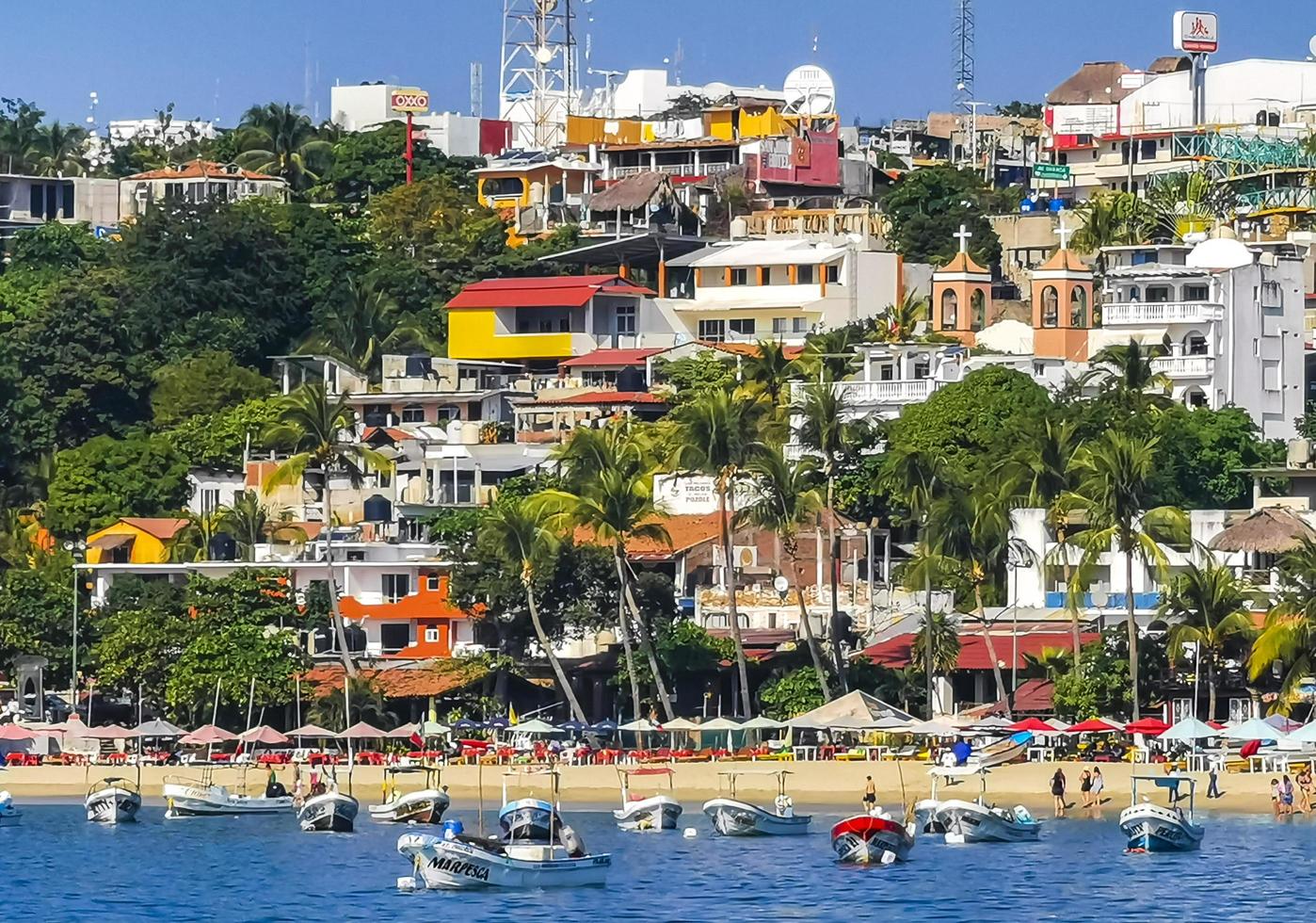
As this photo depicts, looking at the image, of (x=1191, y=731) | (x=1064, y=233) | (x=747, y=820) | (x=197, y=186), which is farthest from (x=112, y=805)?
(x=197, y=186)

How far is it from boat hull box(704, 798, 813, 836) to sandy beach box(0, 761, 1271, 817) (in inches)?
→ 179

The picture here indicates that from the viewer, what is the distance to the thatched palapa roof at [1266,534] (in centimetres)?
8781

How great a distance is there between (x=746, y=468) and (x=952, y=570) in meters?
6.48

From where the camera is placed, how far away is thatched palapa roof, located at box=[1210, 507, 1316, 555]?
288 feet

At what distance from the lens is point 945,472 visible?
290 ft

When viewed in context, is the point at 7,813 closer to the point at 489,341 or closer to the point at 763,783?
the point at 763,783

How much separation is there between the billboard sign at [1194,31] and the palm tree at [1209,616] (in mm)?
63440

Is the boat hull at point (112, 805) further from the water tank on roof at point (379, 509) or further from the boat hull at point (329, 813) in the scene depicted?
the water tank on roof at point (379, 509)

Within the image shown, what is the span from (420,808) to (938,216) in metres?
61.1

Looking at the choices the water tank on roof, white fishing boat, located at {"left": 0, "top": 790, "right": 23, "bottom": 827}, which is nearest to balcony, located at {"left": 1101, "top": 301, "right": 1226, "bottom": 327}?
the water tank on roof

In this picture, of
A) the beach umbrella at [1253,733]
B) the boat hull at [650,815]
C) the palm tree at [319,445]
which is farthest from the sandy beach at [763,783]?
the palm tree at [319,445]

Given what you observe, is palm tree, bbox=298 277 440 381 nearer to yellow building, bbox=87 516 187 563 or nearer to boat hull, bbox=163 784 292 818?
yellow building, bbox=87 516 187 563

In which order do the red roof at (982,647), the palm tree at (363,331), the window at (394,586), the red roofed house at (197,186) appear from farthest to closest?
1. the red roofed house at (197,186)
2. the palm tree at (363,331)
3. the window at (394,586)
4. the red roof at (982,647)

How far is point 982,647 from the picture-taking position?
88.6 meters
